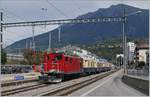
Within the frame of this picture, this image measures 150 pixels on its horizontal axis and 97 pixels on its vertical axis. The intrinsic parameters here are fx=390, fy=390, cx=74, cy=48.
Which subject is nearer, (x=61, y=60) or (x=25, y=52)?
(x=61, y=60)

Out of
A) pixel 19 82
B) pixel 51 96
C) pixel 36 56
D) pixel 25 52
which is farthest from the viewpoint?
pixel 25 52

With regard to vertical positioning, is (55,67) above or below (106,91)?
above

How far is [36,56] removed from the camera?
90.9 meters

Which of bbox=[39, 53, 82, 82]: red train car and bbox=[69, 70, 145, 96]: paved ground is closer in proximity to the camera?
bbox=[69, 70, 145, 96]: paved ground

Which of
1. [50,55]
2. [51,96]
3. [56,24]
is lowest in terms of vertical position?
[51,96]

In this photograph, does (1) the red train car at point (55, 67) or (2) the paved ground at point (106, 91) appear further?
(1) the red train car at point (55, 67)

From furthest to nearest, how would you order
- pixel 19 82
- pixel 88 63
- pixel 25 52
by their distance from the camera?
1. pixel 25 52
2. pixel 88 63
3. pixel 19 82

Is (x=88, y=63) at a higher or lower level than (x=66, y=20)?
lower

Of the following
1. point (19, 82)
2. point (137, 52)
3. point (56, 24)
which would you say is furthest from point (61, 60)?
point (137, 52)

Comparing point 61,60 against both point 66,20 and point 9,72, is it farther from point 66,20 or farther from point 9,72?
point 66,20

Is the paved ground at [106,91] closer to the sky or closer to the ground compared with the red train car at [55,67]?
closer to the ground

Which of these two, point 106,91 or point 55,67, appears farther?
point 55,67

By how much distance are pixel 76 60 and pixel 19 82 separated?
10939 mm

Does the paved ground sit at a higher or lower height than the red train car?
lower
